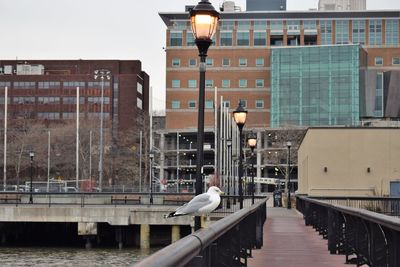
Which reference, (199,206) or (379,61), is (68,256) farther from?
(379,61)

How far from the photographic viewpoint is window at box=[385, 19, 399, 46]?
134000mm

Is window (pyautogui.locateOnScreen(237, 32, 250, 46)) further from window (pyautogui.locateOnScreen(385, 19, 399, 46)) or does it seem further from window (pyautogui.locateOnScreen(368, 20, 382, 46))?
window (pyautogui.locateOnScreen(385, 19, 399, 46))

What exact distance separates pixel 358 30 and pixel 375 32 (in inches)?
119

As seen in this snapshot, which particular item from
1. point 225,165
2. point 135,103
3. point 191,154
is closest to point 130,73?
point 135,103

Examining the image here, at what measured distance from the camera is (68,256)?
40.4 metres

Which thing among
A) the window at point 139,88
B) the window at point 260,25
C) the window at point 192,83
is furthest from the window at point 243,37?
the window at point 139,88

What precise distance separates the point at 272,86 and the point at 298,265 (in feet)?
375

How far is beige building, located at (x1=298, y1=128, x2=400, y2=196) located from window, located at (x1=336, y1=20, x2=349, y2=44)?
94779mm

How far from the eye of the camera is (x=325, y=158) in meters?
44.2

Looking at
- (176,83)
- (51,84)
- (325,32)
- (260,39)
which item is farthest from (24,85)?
(325,32)

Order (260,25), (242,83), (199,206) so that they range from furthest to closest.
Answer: (260,25)
(242,83)
(199,206)

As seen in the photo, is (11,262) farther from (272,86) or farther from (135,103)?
(135,103)

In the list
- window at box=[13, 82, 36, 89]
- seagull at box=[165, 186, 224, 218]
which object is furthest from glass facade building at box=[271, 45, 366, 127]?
seagull at box=[165, 186, 224, 218]

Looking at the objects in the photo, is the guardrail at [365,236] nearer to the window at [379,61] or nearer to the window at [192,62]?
the window at [192,62]
